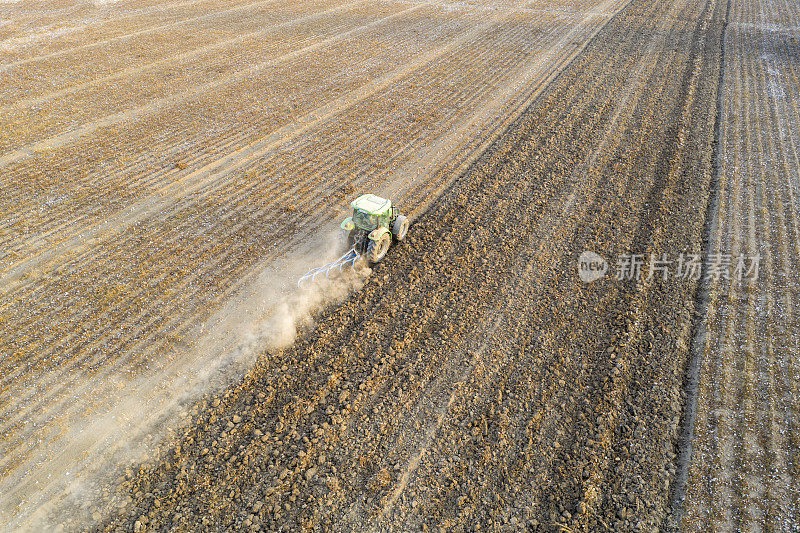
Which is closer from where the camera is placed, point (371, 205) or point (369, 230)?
point (371, 205)

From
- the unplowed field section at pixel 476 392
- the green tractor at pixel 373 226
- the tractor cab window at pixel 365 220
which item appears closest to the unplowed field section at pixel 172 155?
the unplowed field section at pixel 476 392

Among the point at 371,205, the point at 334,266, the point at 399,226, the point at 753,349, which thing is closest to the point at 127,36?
the point at 334,266

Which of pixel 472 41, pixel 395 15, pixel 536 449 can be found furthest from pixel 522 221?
pixel 395 15

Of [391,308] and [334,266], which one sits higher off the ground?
[334,266]

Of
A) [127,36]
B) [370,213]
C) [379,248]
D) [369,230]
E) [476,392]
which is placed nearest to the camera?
[476,392]

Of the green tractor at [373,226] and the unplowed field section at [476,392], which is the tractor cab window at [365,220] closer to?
the green tractor at [373,226]

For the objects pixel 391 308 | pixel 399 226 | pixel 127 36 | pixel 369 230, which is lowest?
pixel 391 308

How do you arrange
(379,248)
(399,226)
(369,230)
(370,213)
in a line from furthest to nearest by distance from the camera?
1. (399,226)
2. (379,248)
3. (369,230)
4. (370,213)

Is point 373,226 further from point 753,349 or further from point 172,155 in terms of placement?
point 172,155
